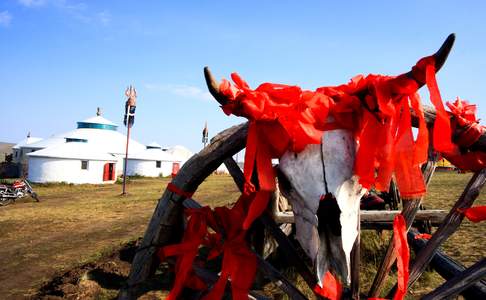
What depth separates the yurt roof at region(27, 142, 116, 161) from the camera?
28.7m

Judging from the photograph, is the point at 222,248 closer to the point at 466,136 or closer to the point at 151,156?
the point at 466,136

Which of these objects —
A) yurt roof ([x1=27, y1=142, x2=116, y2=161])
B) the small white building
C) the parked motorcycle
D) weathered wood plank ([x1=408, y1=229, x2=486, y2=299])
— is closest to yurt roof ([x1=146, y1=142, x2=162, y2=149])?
the small white building

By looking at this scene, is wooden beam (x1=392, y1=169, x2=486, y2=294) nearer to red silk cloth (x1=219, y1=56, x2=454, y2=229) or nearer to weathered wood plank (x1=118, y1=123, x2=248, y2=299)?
red silk cloth (x1=219, y1=56, x2=454, y2=229)

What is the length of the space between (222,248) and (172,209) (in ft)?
→ 1.21

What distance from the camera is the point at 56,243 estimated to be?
8070 mm

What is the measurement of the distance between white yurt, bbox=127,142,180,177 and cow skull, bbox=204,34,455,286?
3773 cm

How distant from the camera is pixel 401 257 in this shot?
5.26 feet

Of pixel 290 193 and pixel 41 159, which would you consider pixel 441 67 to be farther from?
pixel 41 159

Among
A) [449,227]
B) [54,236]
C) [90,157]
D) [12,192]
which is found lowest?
[54,236]

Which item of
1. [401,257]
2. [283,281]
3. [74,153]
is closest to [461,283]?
[401,257]

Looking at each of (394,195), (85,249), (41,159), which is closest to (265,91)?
(394,195)

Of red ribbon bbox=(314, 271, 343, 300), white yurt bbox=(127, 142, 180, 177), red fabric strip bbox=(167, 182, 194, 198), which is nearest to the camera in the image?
red ribbon bbox=(314, 271, 343, 300)

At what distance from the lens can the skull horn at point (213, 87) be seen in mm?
1435

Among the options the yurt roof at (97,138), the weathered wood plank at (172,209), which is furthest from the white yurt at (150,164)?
the weathered wood plank at (172,209)
